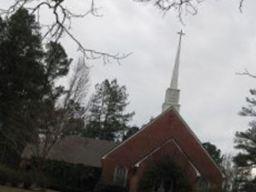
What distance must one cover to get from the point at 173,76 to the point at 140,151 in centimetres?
1119

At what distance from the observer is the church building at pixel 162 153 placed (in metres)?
57.1

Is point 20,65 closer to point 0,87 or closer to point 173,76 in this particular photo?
point 0,87

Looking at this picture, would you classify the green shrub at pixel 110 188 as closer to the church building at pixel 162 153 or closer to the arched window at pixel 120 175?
the church building at pixel 162 153

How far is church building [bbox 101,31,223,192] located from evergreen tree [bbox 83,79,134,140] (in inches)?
1282

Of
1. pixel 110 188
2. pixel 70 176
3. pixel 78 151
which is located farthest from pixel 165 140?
pixel 78 151

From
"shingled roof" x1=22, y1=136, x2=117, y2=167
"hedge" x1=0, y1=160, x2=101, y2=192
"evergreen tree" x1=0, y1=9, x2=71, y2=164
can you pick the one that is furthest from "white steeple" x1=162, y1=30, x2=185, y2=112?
"evergreen tree" x1=0, y1=9, x2=71, y2=164

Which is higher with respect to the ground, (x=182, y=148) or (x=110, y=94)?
(x=110, y=94)

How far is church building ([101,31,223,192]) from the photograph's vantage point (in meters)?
57.1

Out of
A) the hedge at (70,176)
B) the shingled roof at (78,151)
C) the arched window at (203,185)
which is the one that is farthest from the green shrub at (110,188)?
the arched window at (203,185)

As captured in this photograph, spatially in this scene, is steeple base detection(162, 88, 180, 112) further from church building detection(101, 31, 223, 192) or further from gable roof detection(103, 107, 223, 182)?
gable roof detection(103, 107, 223, 182)

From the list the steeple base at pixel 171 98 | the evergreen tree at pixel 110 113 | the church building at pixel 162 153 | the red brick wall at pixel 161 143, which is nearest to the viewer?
the church building at pixel 162 153

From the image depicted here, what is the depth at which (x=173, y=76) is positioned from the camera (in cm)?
6850

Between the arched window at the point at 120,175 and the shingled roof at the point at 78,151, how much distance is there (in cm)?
253

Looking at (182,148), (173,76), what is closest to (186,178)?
(182,148)
